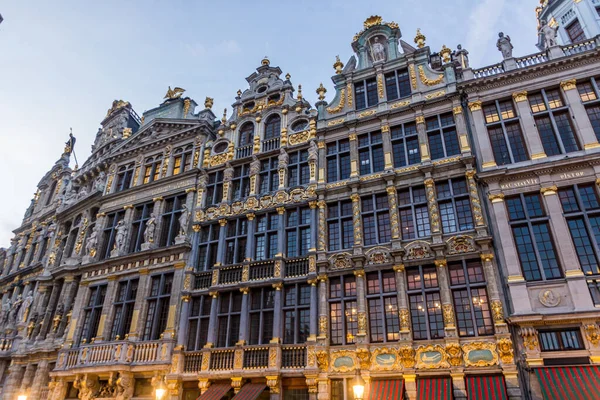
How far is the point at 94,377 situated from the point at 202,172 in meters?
13.5

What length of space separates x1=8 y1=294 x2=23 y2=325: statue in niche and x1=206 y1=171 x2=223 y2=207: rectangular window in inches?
726

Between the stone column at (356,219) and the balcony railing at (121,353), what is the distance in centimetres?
1152

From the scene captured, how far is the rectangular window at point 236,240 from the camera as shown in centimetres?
2328

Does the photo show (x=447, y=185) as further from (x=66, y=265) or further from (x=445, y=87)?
(x=66, y=265)

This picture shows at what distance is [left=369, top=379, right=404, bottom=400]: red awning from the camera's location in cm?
1623

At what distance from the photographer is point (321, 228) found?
21.2m

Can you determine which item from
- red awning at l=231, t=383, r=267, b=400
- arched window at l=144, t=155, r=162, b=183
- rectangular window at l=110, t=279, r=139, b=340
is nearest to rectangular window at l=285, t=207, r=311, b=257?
red awning at l=231, t=383, r=267, b=400

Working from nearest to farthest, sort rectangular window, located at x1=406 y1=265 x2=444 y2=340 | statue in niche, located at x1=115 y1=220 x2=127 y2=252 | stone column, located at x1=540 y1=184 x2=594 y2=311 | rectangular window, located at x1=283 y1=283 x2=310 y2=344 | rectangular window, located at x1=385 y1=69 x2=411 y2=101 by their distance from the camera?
stone column, located at x1=540 y1=184 x2=594 y2=311 < rectangular window, located at x1=406 y1=265 x2=444 y2=340 < rectangular window, located at x1=283 y1=283 x2=310 y2=344 < rectangular window, located at x1=385 y1=69 x2=411 y2=101 < statue in niche, located at x1=115 y1=220 x2=127 y2=252

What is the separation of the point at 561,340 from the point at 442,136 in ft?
34.4

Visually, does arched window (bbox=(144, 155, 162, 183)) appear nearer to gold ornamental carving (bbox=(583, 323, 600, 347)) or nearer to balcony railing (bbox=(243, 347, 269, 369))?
balcony railing (bbox=(243, 347, 269, 369))

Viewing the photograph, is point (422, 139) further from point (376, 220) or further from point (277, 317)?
point (277, 317)

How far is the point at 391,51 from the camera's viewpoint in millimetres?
24453

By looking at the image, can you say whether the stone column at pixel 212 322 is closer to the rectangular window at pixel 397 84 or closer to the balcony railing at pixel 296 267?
the balcony railing at pixel 296 267

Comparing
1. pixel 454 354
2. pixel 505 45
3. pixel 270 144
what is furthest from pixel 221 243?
pixel 505 45
